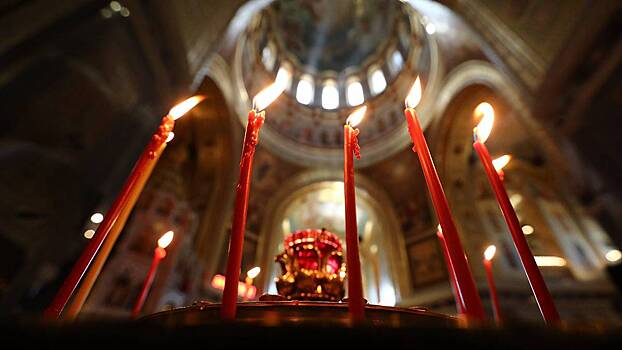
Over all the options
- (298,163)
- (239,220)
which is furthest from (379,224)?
(239,220)

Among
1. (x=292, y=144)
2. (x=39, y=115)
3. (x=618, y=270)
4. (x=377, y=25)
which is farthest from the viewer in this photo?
(x=377, y=25)

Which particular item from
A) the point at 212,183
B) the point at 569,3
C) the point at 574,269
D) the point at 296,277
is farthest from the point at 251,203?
the point at 574,269

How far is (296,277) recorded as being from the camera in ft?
5.82

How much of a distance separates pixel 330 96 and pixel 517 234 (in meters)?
11.8

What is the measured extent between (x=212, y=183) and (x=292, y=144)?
342 centimetres

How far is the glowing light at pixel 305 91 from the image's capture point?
38.6 feet

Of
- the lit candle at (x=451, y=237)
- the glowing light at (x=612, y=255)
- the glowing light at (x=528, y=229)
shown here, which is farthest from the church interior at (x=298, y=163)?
the glowing light at (x=528, y=229)

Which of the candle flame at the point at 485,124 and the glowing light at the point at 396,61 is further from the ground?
the glowing light at the point at 396,61

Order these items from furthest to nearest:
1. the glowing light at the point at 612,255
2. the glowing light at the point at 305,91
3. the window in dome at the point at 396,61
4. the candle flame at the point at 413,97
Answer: the glowing light at the point at 305,91, the window in dome at the point at 396,61, the glowing light at the point at 612,255, the candle flame at the point at 413,97

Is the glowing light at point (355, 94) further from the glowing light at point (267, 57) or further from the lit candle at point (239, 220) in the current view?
the lit candle at point (239, 220)

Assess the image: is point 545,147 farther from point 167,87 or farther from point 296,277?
point 167,87

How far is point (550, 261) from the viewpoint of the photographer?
7414mm

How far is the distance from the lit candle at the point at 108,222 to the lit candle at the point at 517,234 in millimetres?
1706

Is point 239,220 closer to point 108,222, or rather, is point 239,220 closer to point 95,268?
point 108,222
